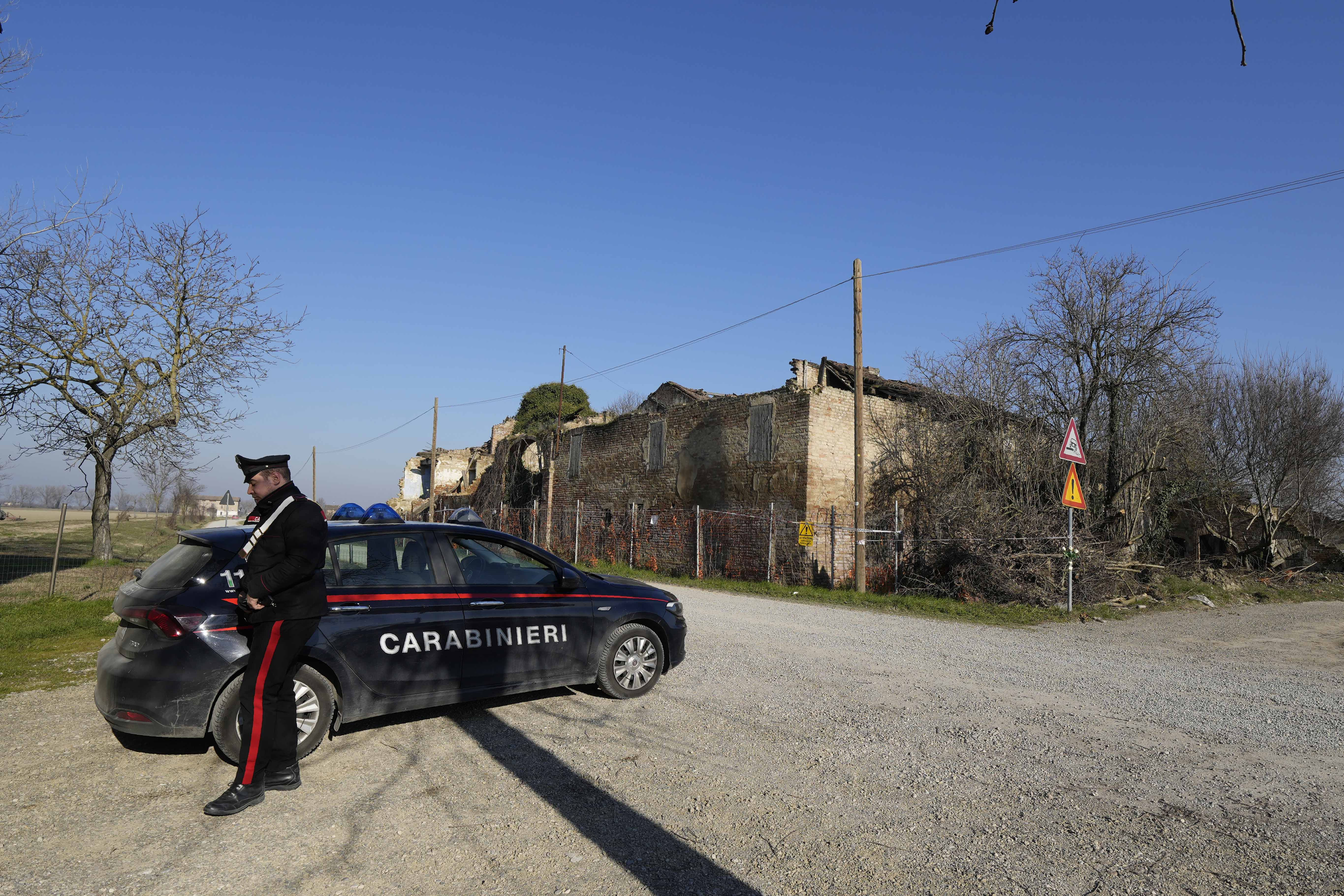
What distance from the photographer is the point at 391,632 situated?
520 centimetres

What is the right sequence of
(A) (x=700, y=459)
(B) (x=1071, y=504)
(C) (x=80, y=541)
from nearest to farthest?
1. (B) (x=1071, y=504)
2. (A) (x=700, y=459)
3. (C) (x=80, y=541)

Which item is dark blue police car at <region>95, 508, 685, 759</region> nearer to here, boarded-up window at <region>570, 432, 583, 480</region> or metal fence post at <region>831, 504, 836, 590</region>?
metal fence post at <region>831, 504, 836, 590</region>

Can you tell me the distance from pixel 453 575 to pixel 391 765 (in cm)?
137

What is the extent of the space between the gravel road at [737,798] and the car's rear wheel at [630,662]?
0.17 m

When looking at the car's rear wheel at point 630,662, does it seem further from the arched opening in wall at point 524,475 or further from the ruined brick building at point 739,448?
the arched opening in wall at point 524,475

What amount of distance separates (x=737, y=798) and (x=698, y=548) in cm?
1782

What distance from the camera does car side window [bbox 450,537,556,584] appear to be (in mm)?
5852

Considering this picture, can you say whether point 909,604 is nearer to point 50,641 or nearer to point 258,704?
point 258,704

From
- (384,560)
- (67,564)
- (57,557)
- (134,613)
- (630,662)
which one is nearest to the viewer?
(134,613)

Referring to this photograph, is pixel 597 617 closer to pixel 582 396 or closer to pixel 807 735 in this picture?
pixel 807 735

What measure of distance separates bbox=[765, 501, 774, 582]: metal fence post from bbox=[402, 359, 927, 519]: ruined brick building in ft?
2.81

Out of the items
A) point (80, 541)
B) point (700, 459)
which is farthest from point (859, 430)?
point (80, 541)

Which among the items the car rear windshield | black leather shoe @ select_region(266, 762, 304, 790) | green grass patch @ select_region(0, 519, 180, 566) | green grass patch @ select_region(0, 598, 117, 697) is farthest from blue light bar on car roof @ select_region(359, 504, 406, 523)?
green grass patch @ select_region(0, 519, 180, 566)

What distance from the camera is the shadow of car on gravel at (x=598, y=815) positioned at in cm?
339
